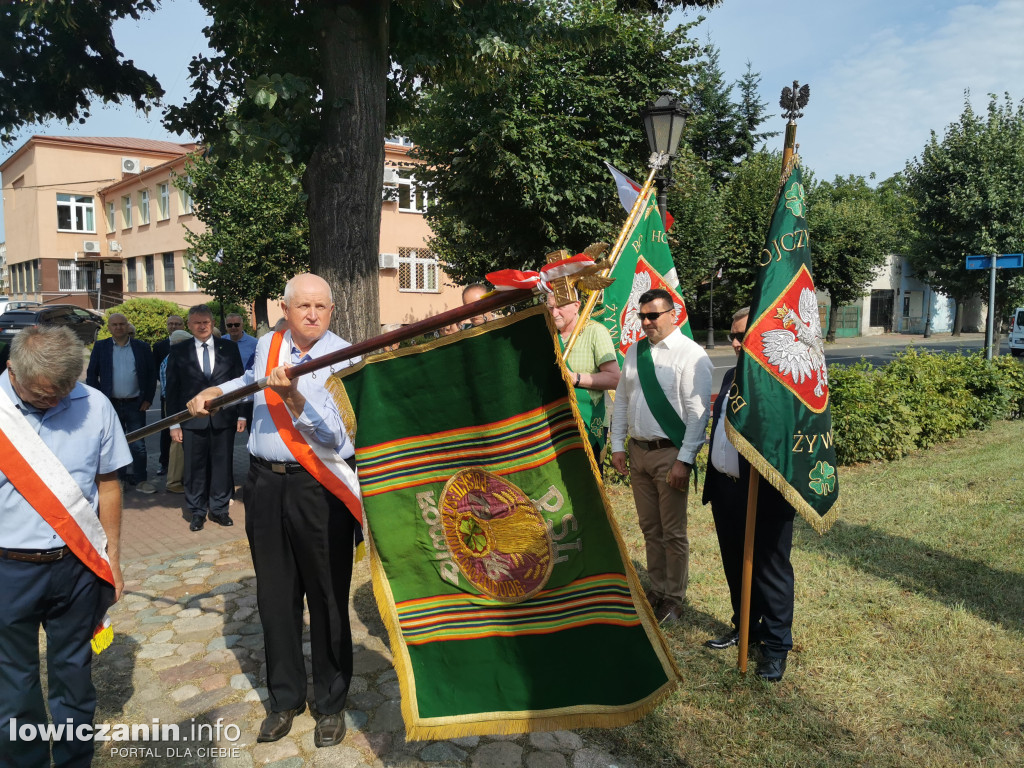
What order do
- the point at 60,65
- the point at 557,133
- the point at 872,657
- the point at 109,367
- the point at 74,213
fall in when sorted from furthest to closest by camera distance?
the point at 74,213 → the point at 557,133 → the point at 109,367 → the point at 60,65 → the point at 872,657

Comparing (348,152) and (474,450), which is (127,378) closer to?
(348,152)

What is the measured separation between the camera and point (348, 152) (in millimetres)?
6066

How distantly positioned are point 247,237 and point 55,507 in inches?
821

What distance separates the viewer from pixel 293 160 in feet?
19.7

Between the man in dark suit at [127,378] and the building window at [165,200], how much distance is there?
1194 inches

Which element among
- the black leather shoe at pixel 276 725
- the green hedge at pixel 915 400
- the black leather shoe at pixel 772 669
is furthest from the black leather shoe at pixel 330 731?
the green hedge at pixel 915 400

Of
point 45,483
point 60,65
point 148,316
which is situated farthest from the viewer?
point 148,316

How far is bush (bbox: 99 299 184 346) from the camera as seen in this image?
984 inches

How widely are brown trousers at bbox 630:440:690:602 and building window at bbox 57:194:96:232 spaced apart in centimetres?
4691

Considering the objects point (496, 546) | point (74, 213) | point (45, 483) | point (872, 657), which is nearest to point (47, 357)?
point (45, 483)

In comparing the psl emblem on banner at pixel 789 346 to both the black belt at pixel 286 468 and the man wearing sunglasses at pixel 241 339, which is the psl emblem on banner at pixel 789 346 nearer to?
the black belt at pixel 286 468

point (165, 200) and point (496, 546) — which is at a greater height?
point (165, 200)

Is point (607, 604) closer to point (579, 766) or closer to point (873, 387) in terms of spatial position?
point (579, 766)

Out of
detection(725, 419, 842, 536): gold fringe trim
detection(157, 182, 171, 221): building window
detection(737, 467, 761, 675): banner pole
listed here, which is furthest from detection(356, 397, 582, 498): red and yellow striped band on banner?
detection(157, 182, 171, 221): building window
